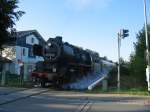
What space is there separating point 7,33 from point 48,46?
1646 centimetres

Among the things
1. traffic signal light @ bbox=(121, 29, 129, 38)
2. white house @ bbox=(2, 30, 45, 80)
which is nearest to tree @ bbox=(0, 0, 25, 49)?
traffic signal light @ bbox=(121, 29, 129, 38)

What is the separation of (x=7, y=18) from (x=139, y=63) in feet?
66.9

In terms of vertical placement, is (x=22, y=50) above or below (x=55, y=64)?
above

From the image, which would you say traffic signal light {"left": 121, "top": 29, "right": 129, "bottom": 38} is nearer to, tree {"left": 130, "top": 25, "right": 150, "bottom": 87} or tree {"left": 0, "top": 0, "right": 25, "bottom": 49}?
tree {"left": 130, "top": 25, "right": 150, "bottom": 87}

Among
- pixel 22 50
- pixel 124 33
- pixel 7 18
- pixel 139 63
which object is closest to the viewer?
pixel 7 18

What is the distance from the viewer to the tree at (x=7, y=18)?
18062 millimetres

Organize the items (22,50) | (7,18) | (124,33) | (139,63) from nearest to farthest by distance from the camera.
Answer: (7,18) → (124,33) → (139,63) → (22,50)

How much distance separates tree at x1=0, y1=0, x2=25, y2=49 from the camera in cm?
1806

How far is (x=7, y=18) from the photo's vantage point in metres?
18.5

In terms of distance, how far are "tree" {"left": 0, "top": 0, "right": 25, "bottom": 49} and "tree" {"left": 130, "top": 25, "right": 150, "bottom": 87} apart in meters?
19.0

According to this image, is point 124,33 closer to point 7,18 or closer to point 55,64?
point 55,64

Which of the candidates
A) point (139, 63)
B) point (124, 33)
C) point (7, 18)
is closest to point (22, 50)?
point (139, 63)

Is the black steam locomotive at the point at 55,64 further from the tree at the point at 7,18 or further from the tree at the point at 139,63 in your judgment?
the tree at the point at 7,18

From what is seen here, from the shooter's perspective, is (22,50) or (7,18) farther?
(22,50)
